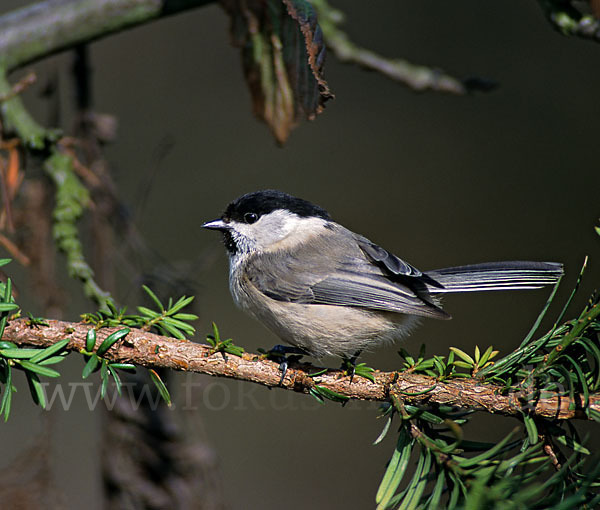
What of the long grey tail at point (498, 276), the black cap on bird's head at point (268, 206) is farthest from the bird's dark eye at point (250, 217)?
the long grey tail at point (498, 276)

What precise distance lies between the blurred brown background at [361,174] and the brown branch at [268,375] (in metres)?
1.37

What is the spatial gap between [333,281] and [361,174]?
1.37m

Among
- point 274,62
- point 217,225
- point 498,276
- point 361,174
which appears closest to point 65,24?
point 274,62

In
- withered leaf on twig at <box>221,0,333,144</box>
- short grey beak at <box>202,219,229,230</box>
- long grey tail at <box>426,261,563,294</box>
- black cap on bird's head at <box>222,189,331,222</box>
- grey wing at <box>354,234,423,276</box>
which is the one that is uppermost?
withered leaf on twig at <box>221,0,333,144</box>

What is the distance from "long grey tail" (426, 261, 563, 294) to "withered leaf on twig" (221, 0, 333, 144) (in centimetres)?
55

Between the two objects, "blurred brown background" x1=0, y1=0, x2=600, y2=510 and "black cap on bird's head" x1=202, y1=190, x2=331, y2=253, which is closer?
"black cap on bird's head" x1=202, y1=190, x2=331, y2=253

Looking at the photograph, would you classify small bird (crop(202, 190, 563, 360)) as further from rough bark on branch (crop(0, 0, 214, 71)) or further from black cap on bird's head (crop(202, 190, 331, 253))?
rough bark on branch (crop(0, 0, 214, 71))

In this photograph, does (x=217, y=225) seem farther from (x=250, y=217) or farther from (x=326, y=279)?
(x=326, y=279)

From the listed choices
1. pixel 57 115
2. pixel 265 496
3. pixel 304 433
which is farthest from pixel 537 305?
pixel 57 115

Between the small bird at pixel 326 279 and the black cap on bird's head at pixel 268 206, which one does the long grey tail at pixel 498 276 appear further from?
the black cap on bird's head at pixel 268 206

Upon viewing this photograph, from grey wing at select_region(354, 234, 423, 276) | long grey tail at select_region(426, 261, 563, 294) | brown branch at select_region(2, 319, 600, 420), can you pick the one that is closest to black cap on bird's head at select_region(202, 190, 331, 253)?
grey wing at select_region(354, 234, 423, 276)

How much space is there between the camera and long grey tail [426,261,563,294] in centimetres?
120

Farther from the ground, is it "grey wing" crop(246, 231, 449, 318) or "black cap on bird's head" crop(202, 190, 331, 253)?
"black cap on bird's head" crop(202, 190, 331, 253)

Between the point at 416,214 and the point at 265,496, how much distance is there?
136 cm
